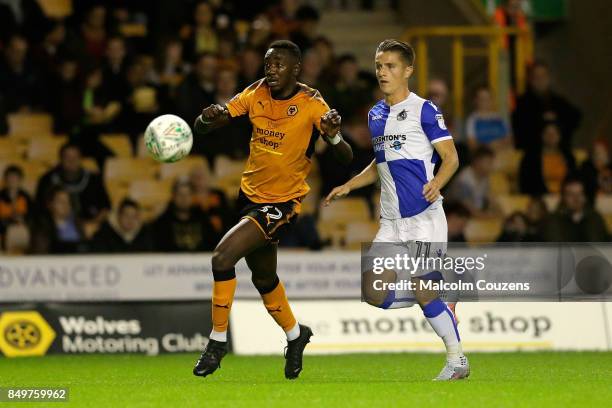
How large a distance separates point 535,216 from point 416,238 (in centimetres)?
633

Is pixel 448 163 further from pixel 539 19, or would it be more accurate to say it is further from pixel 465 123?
pixel 539 19

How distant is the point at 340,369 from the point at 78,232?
16.6 ft

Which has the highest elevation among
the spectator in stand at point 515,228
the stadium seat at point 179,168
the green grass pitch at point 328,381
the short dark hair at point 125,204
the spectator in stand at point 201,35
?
the spectator in stand at point 201,35

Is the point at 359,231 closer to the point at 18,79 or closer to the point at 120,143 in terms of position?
the point at 120,143

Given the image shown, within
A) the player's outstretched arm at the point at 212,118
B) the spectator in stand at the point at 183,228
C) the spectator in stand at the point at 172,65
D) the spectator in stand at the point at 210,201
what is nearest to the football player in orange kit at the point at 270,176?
the player's outstretched arm at the point at 212,118

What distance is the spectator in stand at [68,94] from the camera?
54.4 ft

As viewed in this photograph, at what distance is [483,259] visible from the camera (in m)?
13.5

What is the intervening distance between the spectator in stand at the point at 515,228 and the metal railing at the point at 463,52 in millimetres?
3056

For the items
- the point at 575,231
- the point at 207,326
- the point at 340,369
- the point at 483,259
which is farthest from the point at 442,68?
the point at 340,369

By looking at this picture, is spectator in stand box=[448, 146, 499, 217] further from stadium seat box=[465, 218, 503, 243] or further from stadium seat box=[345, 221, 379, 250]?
stadium seat box=[345, 221, 379, 250]

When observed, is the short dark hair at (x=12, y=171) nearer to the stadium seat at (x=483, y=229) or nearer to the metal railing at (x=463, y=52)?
the stadium seat at (x=483, y=229)

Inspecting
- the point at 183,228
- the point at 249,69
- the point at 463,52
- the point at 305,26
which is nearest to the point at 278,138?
the point at 183,228

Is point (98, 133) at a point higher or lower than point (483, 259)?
higher

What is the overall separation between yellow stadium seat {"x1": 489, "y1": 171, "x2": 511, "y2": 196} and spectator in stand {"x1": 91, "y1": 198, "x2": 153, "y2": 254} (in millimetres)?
4446
